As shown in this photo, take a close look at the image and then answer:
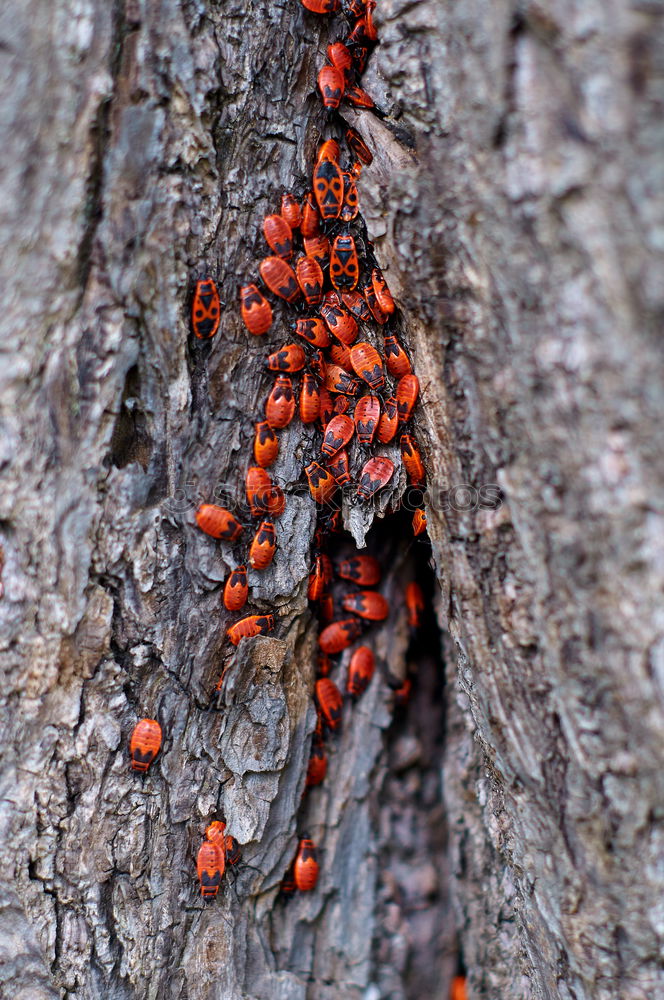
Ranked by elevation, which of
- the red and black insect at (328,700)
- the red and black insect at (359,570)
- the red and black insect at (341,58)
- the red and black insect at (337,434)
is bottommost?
the red and black insect at (328,700)

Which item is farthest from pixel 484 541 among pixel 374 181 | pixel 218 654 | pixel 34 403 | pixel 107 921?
pixel 107 921

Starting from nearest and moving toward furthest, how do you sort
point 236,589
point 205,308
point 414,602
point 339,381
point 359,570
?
point 205,308 < point 236,589 < point 339,381 < point 359,570 < point 414,602

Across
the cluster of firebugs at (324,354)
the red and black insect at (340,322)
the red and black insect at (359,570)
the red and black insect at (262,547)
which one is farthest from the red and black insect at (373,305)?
the red and black insect at (359,570)

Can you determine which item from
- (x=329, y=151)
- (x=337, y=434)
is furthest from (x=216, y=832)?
(x=329, y=151)

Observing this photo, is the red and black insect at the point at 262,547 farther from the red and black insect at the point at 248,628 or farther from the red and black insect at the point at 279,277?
the red and black insect at the point at 279,277

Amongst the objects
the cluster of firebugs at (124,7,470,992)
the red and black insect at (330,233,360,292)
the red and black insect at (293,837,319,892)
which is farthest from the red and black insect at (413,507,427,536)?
the red and black insect at (293,837,319,892)

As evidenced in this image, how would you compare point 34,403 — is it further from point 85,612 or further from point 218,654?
point 218,654

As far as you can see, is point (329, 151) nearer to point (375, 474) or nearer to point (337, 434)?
point (337, 434)
